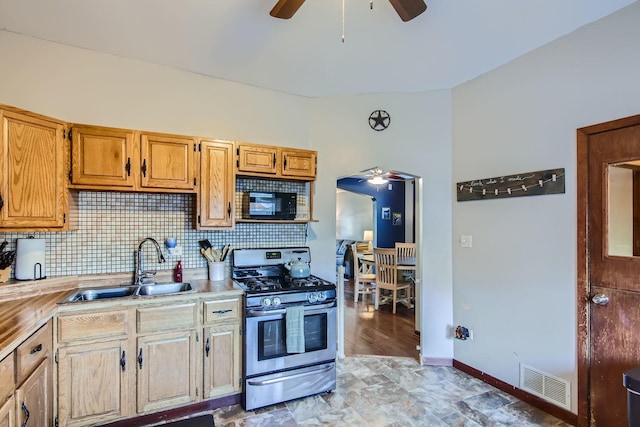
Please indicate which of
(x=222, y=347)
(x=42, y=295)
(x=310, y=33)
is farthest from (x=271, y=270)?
(x=310, y=33)

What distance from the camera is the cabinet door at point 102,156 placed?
2.42 metres

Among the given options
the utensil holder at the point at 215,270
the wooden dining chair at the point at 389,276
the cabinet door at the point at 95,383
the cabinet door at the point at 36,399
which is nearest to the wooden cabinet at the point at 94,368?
the cabinet door at the point at 95,383

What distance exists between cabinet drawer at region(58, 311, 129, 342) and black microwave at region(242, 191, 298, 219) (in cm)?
128

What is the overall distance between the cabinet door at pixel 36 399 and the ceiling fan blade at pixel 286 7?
90.3 inches

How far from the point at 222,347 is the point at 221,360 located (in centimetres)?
10

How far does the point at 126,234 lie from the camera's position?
2799 millimetres

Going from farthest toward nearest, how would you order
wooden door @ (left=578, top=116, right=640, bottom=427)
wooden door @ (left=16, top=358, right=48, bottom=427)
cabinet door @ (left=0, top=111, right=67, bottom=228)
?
wooden door @ (left=578, top=116, right=640, bottom=427)
cabinet door @ (left=0, top=111, right=67, bottom=228)
wooden door @ (left=16, top=358, right=48, bottom=427)

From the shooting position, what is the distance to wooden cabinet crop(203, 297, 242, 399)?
8.28 feet

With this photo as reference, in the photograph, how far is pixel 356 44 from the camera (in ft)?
8.30

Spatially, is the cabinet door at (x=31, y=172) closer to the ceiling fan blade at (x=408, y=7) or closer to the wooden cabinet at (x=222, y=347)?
the wooden cabinet at (x=222, y=347)

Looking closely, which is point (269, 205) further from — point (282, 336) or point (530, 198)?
point (530, 198)

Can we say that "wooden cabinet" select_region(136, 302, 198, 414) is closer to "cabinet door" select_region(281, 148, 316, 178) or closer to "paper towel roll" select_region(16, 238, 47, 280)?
"paper towel roll" select_region(16, 238, 47, 280)

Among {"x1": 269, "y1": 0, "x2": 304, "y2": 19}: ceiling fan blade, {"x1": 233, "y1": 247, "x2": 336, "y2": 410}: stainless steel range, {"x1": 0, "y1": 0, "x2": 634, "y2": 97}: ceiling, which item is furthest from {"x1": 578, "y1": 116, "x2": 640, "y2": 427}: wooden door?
{"x1": 269, "y1": 0, "x2": 304, "y2": 19}: ceiling fan blade

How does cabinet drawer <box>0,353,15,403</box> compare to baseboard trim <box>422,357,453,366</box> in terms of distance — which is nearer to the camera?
cabinet drawer <box>0,353,15,403</box>
